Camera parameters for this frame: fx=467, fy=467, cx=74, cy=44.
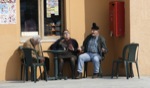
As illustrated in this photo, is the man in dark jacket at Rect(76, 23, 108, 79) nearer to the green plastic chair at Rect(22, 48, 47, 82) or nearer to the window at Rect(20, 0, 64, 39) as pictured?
the window at Rect(20, 0, 64, 39)

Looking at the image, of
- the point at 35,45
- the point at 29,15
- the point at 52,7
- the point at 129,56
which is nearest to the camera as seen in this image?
the point at 129,56

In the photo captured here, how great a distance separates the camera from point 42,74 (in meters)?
14.0

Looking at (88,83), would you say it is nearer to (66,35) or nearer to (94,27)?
(66,35)

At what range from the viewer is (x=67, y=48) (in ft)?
46.1

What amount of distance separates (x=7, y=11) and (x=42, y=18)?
1149mm

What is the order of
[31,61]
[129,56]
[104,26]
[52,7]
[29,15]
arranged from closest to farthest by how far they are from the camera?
[31,61] < [129,56] < [29,15] < [52,7] < [104,26]

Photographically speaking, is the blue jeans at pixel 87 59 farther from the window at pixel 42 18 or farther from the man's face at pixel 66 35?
the window at pixel 42 18

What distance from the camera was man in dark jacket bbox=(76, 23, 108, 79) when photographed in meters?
13.9

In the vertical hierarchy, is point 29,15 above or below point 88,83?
above

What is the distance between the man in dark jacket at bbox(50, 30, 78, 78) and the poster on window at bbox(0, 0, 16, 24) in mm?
1466

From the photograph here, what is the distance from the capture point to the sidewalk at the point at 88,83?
12.4 m

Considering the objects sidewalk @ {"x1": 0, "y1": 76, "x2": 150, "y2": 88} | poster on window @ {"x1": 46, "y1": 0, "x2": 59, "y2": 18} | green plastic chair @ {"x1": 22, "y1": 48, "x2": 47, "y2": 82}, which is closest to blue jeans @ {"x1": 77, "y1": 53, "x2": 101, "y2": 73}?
sidewalk @ {"x1": 0, "y1": 76, "x2": 150, "y2": 88}

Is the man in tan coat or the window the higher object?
the window

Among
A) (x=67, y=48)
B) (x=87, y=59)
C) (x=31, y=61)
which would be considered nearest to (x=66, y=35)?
(x=67, y=48)
